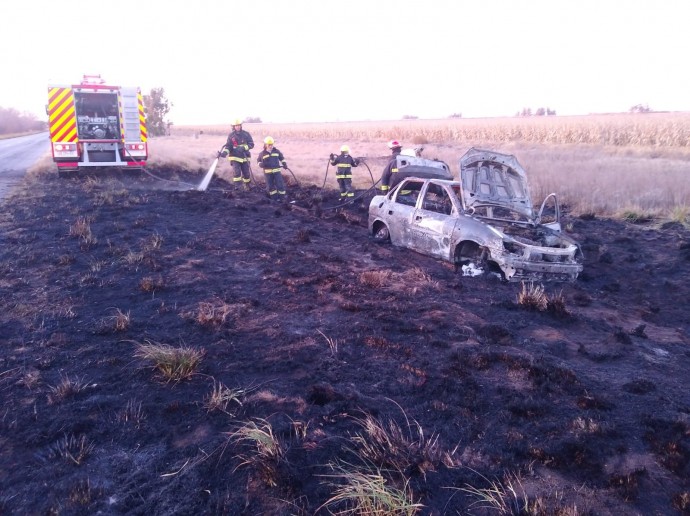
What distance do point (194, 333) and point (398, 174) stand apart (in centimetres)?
686

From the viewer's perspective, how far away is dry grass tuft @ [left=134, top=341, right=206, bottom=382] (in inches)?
165

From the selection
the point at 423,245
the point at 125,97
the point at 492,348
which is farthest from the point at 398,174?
the point at 125,97

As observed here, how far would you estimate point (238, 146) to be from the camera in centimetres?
1479

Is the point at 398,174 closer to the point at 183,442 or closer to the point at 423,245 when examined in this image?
the point at 423,245

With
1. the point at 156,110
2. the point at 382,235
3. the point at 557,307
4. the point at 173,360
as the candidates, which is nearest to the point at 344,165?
the point at 382,235

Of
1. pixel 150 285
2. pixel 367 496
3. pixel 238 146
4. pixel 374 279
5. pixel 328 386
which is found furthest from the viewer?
pixel 238 146

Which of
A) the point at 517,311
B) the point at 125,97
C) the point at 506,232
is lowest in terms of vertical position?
the point at 517,311

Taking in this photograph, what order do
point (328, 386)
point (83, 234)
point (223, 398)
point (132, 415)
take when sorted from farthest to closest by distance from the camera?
point (83, 234)
point (328, 386)
point (223, 398)
point (132, 415)

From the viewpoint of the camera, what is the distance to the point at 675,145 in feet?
73.6

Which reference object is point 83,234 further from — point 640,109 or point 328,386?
point 640,109

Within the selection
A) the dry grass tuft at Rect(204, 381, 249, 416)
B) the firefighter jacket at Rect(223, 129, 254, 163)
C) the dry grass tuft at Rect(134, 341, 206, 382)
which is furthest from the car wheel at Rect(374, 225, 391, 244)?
the firefighter jacket at Rect(223, 129, 254, 163)

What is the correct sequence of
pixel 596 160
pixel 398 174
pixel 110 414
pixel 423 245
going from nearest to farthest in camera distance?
pixel 110 414, pixel 423 245, pixel 398 174, pixel 596 160

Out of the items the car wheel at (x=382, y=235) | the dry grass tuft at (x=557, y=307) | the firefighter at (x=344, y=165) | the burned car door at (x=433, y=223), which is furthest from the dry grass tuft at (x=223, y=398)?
the firefighter at (x=344, y=165)

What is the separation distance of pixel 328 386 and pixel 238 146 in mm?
11806
